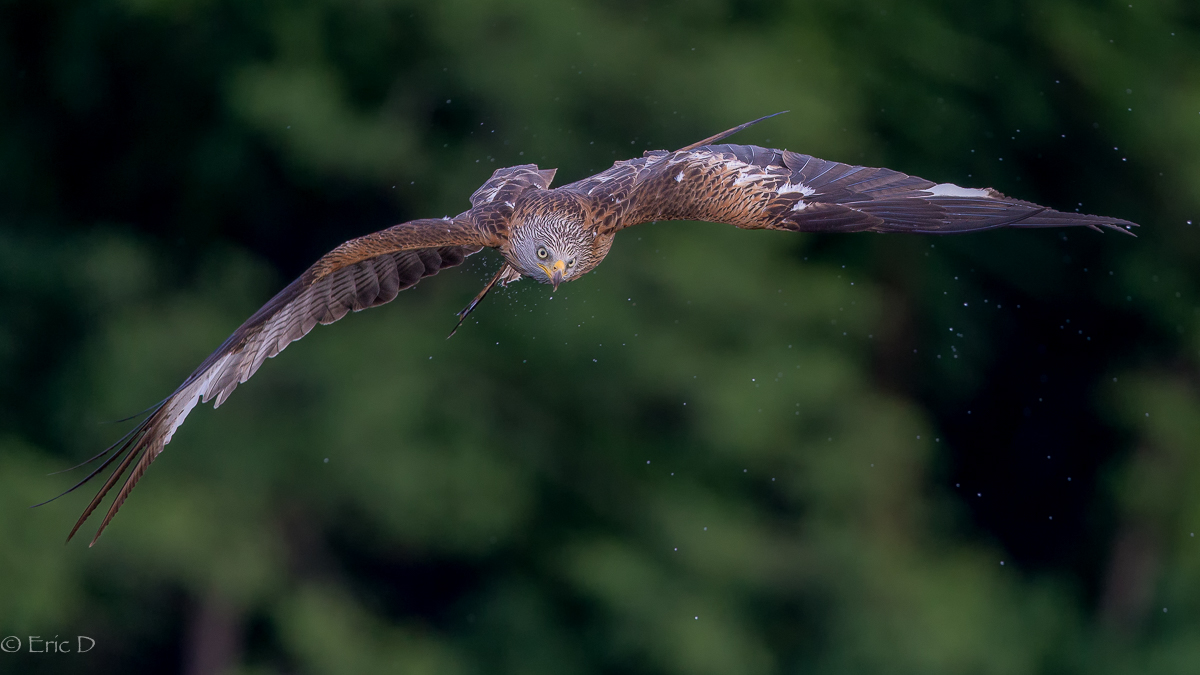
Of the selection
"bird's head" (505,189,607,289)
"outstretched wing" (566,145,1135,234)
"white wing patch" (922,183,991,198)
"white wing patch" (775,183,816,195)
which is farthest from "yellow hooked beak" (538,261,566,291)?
"white wing patch" (922,183,991,198)

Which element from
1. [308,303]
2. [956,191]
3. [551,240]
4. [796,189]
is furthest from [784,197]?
[308,303]

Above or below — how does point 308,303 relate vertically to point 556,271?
below

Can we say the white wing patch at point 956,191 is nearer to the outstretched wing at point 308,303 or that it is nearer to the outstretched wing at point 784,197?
the outstretched wing at point 784,197

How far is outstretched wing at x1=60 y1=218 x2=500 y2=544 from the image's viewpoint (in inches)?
171

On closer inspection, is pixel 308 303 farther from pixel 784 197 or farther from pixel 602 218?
pixel 784 197

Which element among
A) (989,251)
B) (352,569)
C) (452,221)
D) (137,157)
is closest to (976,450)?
(989,251)

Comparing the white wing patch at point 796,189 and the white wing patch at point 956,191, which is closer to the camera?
the white wing patch at point 956,191

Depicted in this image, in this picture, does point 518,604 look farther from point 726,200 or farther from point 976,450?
point 726,200

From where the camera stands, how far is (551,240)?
461cm

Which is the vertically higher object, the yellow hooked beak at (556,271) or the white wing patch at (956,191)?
the white wing patch at (956,191)

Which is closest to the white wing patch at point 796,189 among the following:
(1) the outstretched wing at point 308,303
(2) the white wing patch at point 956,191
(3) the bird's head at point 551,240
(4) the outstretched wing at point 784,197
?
(4) the outstretched wing at point 784,197

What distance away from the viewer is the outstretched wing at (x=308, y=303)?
14.2ft

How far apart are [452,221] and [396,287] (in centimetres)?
55

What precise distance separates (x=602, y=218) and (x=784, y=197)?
1.90 ft
